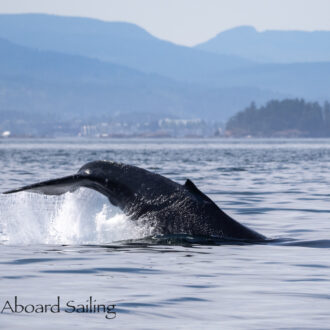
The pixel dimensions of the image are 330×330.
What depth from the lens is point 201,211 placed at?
39.4 feet

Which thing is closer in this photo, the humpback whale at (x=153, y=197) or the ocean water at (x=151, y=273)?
the ocean water at (x=151, y=273)

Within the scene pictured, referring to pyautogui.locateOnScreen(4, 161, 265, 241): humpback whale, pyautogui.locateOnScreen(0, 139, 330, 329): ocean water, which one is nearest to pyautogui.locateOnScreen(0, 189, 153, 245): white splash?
pyautogui.locateOnScreen(0, 139, 330, 329): ocean water

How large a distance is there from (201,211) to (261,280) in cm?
202

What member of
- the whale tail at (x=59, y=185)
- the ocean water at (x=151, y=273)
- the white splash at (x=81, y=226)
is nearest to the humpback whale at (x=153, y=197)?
the whale tail at (x=59, y=185)

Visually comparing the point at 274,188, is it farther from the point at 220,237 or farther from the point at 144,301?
the point at 144,301

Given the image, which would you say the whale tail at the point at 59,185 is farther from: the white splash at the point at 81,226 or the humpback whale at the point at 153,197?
the white splash at the point at 81,226

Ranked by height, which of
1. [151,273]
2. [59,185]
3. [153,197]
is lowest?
[151,273]

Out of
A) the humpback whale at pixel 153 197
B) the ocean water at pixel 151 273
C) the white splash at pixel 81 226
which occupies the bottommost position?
the ocean water at pixel 151 273

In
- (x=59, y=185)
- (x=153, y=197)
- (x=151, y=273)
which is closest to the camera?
(x=151, y=273)

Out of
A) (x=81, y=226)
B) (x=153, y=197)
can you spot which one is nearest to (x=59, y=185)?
(x=153, y=197)

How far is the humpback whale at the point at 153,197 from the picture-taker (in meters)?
11.4

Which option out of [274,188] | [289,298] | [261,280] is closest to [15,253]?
[261,280]

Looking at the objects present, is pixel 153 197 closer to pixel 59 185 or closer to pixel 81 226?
pixel 59 185

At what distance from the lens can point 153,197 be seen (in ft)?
38.7
